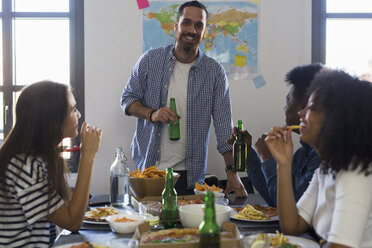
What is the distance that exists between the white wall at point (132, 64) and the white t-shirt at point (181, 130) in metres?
0.62

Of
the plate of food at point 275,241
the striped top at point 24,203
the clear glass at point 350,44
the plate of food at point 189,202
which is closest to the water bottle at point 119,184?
the plate of food at point 189,202

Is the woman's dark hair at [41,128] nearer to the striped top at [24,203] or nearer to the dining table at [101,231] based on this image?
the striped top at [24,203]

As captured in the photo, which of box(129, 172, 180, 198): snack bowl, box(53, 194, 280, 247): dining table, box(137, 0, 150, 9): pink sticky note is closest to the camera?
box(53, 194, 280, 247): dining table

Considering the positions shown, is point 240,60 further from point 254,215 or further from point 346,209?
point 346,209

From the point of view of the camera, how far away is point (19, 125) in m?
1.63

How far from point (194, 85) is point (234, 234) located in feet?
5.37

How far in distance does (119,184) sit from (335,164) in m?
1.06

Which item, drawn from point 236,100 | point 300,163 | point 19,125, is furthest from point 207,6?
point 19,125

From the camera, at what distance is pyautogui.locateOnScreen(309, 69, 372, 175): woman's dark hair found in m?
1.32

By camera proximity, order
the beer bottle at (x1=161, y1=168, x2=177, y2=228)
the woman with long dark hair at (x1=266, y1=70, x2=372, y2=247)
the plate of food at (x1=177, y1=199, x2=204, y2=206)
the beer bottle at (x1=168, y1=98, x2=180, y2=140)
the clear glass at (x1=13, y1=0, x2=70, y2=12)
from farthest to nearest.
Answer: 1. the clear glass at (x1=13, y1=0, x2=70, y2=12)
2. the beer bottle at (x1=168, y1=98, x2=180, y2=140)
3. the plate of food at (x1=177, y1=199, x2=204, y2=206)
4. the beer bottle at (x1=161, y1=168, x2=177, y2=228)
5. the woman with long dark hair at (x1=266, y1=70, x2=372, y2=247)

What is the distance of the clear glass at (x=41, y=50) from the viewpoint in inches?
140

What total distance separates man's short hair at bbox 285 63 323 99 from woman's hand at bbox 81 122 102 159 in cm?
90

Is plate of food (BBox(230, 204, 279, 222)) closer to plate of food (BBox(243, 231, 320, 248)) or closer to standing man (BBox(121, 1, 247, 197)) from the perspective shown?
plate of food (BBox(243, 231, 320, 248))

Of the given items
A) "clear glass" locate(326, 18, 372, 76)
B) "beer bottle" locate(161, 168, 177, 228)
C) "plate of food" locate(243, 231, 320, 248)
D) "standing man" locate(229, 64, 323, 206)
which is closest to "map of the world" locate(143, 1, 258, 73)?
"clear glass" locate(326, 18, 372, 76)
